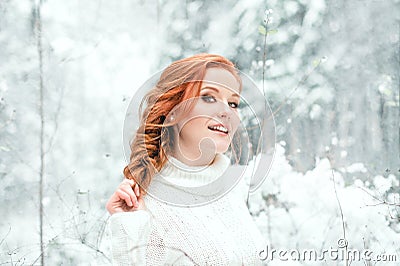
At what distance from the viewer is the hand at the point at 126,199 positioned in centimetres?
107

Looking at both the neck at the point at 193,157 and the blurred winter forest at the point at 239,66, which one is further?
the blurred winter forest at the point at 239,66

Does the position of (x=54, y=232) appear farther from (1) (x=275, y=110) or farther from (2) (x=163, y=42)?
(1) (x=275, y=110)

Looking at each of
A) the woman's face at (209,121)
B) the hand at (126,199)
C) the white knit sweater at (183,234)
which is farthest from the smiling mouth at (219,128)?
the hand at (126,199)

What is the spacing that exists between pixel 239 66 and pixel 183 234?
2.88 ft

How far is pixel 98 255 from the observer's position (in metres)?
1.61

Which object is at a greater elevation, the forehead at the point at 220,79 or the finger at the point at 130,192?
the forehead at the point at 220,79

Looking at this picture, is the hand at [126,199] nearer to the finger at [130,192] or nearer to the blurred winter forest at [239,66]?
the finger at [130,192]

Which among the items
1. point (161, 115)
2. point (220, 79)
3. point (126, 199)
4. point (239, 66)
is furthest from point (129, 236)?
point (239, 66)

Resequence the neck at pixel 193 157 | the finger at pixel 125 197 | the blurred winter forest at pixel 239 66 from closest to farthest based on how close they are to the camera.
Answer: the finger at pixel 125 197
the neck at pixel 193 157
the blurred winter forest at pixel 239 66

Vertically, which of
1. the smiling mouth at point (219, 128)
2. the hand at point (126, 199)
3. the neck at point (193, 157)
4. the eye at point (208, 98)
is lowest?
the hand at point (126, 199)

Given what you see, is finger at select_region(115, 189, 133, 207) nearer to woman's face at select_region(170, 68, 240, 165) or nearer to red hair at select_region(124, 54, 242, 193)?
red hair at select_region(124, 54, 242, 193)

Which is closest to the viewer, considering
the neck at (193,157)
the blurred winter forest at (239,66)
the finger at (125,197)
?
the finger at (125,197)

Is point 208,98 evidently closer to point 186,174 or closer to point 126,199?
point 186,174

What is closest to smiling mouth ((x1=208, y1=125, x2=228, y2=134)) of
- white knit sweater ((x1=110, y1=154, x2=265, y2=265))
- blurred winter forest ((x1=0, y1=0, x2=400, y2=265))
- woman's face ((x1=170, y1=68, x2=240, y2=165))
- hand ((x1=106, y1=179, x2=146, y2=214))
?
woman's face ((x1=170, y1=68, x2=240, y2=165))
